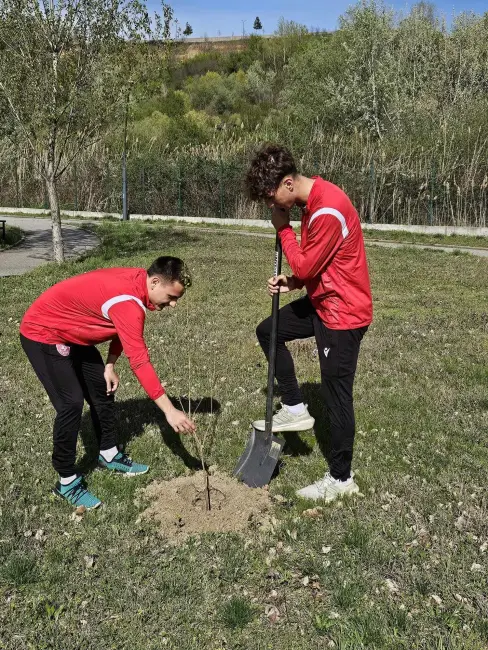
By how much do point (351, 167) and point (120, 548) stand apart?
959 inches

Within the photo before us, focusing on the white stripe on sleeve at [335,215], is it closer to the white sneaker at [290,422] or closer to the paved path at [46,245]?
the white sneaker at [290,422]

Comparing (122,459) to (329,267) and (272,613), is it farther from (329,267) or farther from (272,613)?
(329,267)

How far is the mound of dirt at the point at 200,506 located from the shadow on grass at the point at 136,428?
325mm

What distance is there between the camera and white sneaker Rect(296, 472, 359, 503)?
4.28 m

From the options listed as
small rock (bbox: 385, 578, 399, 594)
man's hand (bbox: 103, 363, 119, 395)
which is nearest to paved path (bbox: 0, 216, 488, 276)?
man's hand (bbox: 103, 363, 119, 395)

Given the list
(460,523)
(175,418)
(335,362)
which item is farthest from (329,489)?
(175,418)

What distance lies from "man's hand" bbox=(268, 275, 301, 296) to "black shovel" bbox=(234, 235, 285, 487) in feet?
0.33

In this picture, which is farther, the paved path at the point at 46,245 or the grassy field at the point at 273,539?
the paved path at the point at 46,245

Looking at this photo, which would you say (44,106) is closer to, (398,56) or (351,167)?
(351,167)

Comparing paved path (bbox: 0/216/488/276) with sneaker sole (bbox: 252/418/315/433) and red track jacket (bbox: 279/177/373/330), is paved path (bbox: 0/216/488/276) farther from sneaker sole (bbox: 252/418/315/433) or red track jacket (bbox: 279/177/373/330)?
red track jacket (bbox: 279/177/373/330)

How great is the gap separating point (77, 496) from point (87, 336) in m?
1.15

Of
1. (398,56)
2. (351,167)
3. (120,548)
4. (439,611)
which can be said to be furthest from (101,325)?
(398,56)

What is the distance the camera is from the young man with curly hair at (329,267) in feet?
11.9

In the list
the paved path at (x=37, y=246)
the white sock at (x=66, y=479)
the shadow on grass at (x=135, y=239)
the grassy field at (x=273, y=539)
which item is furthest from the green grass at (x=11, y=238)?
the white sock at (x=66, y=479)
